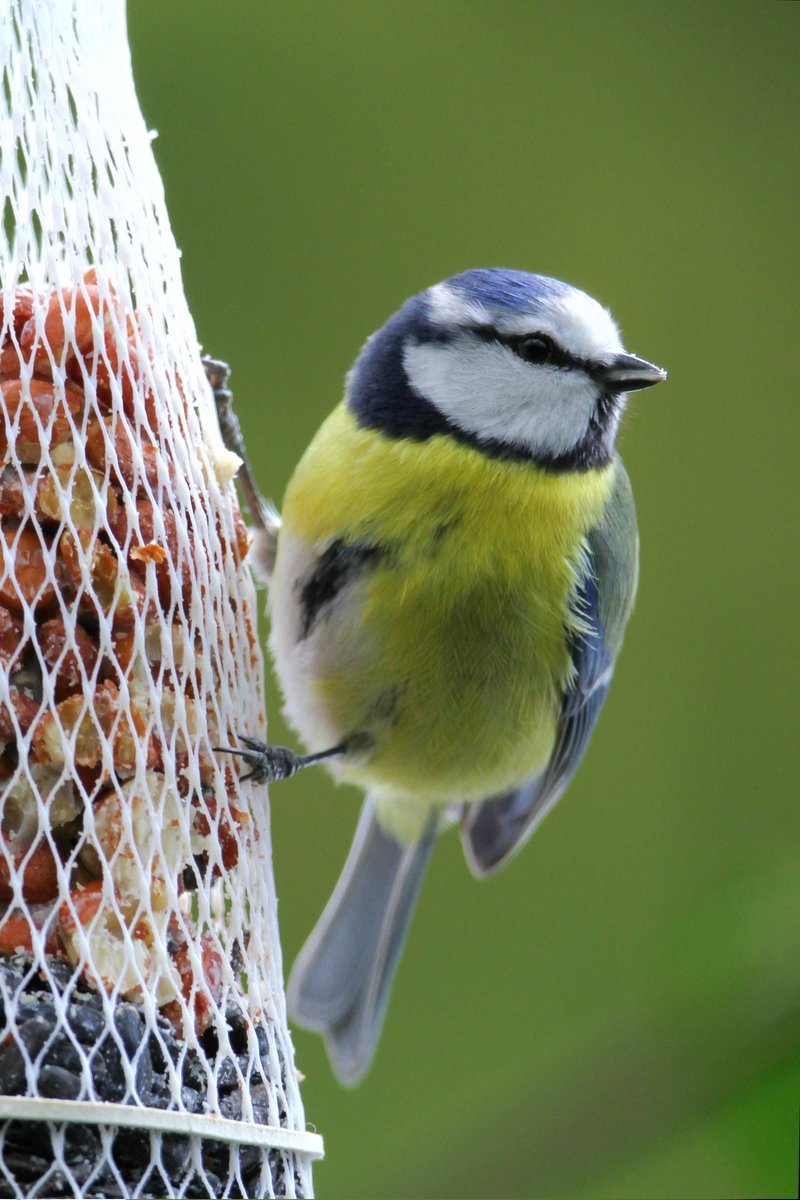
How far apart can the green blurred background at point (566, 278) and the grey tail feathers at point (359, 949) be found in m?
0.17

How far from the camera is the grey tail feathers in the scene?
1.80 meters

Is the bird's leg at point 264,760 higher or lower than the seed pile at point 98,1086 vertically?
higher

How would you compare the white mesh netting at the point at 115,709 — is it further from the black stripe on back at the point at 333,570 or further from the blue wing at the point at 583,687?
the blue wing at the point at 583,687

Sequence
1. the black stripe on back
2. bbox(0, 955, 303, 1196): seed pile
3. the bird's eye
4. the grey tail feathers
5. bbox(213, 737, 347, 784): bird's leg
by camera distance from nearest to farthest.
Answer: bbox(0, 955, 303, 1196): seed pile, bbox(213, 737, 347, 784): bird's leg, the black stripe on back, the bird's eye, the grey tail feathers

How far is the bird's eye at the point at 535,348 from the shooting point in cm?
158

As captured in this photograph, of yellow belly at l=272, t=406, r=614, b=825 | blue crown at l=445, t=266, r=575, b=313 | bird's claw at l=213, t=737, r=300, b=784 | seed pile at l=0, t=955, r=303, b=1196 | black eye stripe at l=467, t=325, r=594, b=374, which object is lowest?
seed pile at l=0, t=955, r=303, b=1196

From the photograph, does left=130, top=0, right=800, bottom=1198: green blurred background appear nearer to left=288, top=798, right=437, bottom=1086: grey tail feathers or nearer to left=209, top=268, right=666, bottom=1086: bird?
left=288, top=798, right=437, bottom=1086: grey tail feathers

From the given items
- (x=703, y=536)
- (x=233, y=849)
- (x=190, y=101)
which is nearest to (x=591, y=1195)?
(x=233, y=849)

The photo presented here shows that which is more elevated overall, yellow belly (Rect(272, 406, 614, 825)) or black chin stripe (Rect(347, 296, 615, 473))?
black chin stripe (Rect(347, 296, 615, 473))

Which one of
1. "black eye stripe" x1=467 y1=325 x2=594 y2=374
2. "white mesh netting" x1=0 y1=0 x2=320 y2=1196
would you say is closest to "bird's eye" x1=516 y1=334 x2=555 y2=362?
"black eye stripe" x1=467 y1=325 x2=594 y2=374

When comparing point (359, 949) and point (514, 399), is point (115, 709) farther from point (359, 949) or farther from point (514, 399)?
point (359, 949)

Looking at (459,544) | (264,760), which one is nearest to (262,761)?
(264,760)

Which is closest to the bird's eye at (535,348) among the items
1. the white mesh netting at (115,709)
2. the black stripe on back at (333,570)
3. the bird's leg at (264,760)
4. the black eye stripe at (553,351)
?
the black eye stripe at (553,351)

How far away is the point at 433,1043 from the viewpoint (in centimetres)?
233
